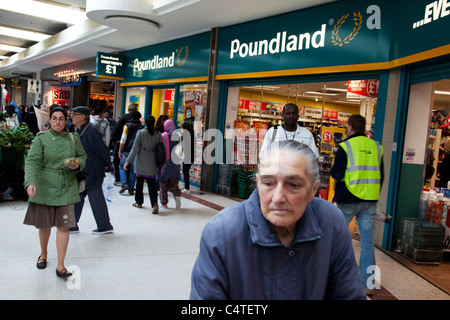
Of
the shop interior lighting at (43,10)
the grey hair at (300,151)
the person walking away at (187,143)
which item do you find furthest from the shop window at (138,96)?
the grey hair at (300,151)

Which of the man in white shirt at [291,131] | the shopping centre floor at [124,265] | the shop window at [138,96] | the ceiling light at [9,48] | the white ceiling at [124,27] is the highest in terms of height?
the ceiling light at [9,48]

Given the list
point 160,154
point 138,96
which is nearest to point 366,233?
point 160,154

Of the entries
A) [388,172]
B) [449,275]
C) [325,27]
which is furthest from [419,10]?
[449,275]

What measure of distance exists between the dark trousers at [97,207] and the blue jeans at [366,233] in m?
2.97

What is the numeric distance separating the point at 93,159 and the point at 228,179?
3889 millimetres

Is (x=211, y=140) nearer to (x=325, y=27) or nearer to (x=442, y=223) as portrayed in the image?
(x=325, y=27)

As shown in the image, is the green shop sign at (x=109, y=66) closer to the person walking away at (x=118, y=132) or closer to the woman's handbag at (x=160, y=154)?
the person walking away at (x=118, y=132)

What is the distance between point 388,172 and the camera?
5117 mm

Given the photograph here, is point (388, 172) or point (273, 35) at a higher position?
point (273, 35)

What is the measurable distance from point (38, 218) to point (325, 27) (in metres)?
4.83

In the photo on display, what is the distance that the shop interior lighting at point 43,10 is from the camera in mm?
10320

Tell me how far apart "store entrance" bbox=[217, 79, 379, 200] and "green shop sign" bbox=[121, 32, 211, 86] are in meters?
1.17

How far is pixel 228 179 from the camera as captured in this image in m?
8.17

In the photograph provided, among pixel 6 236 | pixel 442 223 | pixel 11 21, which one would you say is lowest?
pixel 6 236
